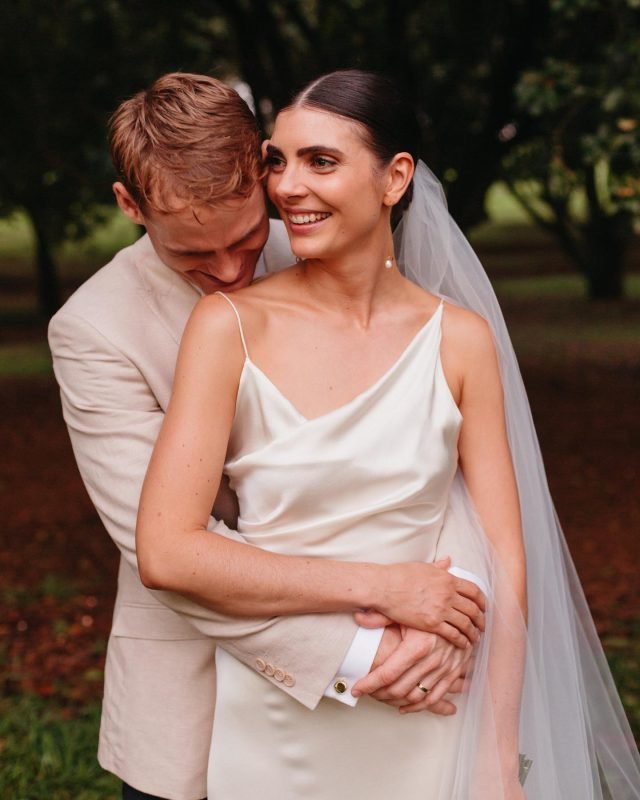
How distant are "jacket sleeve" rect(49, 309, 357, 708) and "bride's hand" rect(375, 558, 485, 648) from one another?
0.11 m

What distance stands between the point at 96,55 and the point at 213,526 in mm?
9936

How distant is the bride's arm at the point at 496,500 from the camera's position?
103 inches

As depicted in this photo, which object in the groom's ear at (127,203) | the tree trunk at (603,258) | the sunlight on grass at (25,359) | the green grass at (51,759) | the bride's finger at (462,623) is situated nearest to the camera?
the bride's finger at (462,623)

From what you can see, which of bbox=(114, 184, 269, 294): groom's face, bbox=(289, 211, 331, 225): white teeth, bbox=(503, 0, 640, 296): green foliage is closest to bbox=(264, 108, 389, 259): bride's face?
bbox=(289, 211, 331, 225): white teeth

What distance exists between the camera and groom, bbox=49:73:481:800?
8.02ft

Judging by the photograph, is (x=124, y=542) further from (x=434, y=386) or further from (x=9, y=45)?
(x=9, y=45)

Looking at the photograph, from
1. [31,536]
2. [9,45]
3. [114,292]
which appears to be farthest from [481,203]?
[114,292]

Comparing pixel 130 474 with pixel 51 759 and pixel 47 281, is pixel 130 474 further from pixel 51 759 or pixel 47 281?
pixel 47 281

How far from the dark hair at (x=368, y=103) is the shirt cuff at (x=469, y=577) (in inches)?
37.5

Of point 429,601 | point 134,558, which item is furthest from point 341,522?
point 134,558

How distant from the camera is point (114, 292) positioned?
2.76m

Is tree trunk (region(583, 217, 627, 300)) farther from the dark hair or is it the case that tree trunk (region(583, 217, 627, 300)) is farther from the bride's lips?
the bride's lips

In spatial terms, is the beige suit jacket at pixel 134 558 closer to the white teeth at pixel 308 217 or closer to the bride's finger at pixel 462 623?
the bride's finger at pixel 462 623

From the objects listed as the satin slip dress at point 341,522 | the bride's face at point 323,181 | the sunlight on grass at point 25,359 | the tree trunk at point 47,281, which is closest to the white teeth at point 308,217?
the bride's face at point 323,181
